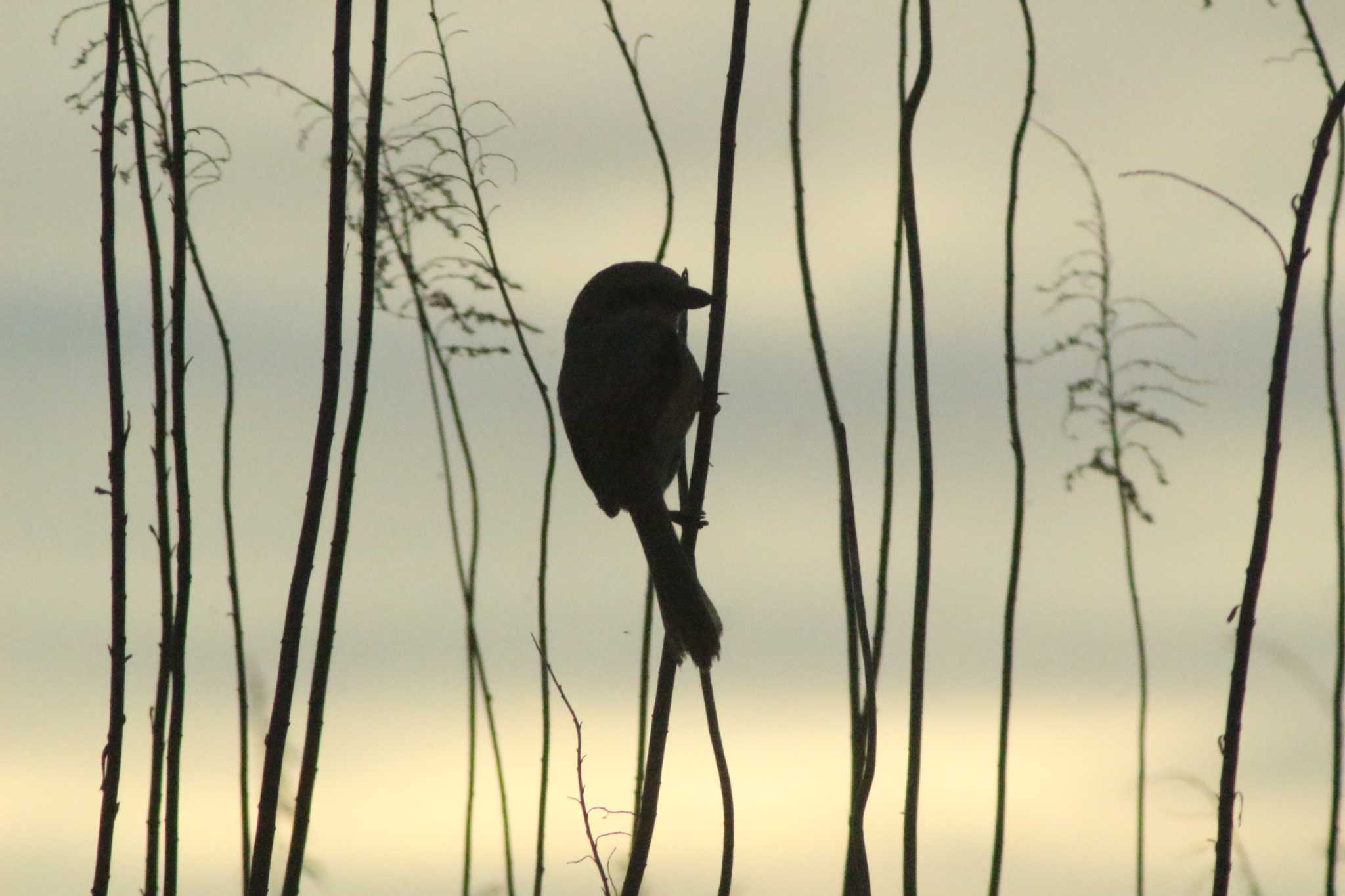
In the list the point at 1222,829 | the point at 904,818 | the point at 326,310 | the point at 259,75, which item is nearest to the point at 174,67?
the point at 326,310

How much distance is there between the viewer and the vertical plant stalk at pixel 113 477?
2.29 m

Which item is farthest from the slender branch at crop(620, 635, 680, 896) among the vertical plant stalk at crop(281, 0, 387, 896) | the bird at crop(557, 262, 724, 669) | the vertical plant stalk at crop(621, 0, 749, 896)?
the bird at crop(557, 262, 724, 669)

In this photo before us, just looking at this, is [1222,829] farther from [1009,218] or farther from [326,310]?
[326,310]

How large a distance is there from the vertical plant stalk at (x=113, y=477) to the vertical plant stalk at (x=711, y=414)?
0.81 meters

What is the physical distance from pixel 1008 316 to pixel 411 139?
143cm

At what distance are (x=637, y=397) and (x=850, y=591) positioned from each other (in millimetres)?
1431

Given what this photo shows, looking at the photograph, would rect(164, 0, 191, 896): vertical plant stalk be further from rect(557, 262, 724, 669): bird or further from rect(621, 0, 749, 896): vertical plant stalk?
rect(557, 262, 724, 669): bird

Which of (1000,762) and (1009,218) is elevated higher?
(1009,218)

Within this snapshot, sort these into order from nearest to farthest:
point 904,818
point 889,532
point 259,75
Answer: point 904,818 → point 889,532 → point 259,75

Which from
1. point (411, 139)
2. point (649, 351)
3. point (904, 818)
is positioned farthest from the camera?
point (649, 351)

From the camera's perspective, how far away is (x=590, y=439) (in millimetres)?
4223

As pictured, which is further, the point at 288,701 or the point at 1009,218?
the point at 1009,218

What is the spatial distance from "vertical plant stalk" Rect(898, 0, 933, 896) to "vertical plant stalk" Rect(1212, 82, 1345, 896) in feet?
1.92

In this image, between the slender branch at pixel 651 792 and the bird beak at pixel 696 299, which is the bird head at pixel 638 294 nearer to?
the bird beak at pixel 696 299
